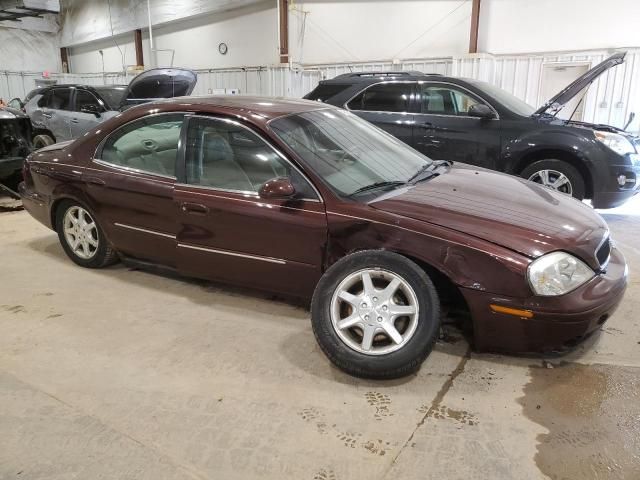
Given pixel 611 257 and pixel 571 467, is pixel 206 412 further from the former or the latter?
pixel 611 257

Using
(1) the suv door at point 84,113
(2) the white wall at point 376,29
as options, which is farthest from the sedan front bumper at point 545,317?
(2) the white wall at point 376,29

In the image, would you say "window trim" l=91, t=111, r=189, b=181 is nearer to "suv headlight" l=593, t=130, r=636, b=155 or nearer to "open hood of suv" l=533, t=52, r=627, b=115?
"open hood of suv" l=533, t=52, r=627, b=115

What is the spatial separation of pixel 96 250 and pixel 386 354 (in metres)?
2.63

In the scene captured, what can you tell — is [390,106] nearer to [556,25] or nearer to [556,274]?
[556,274]

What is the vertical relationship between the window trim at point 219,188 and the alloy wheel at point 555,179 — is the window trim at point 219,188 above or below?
above

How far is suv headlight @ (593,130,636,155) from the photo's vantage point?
17.2 feet

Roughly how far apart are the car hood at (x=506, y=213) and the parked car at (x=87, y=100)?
6.56 metres

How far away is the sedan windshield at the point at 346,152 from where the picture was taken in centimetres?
299

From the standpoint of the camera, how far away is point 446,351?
113 inches

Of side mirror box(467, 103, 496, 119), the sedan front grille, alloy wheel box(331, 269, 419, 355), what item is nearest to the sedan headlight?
the sedan front grille

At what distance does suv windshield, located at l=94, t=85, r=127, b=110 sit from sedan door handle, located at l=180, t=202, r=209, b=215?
686 centimetres

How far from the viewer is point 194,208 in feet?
10.5

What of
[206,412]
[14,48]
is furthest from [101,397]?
[14,48]

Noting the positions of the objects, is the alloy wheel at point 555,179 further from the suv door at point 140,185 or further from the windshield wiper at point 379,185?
the suv door at point 140,185
